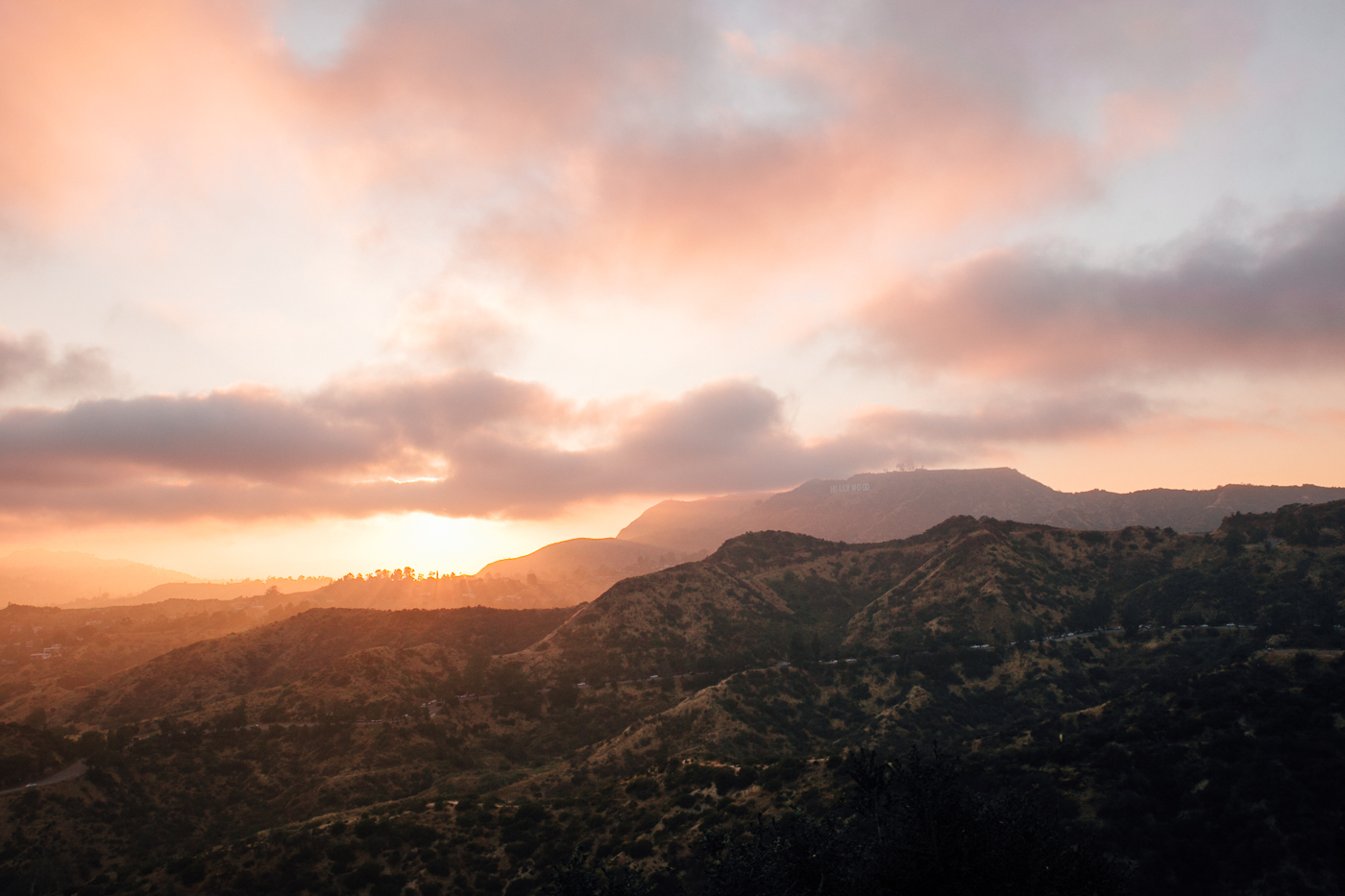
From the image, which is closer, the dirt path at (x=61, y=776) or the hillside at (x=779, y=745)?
the hillside at (x=779, y=745)

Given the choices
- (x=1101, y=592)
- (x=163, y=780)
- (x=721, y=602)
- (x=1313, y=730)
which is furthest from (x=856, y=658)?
(x=163, y=780)

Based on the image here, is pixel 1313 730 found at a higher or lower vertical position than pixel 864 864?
lower

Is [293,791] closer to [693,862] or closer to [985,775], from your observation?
[693,862]

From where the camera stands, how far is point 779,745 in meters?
115

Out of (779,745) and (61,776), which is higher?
(61,776)

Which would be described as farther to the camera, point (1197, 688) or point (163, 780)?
point (163, 780)

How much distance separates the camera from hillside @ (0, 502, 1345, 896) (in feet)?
159

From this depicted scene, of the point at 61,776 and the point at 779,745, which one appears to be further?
the point at 779,745

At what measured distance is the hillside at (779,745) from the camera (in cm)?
4859

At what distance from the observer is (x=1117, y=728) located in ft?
227

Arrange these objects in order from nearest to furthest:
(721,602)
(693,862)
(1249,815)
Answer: (1249,815) → (693,862) → (721,602)

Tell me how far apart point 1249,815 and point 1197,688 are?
30.5m

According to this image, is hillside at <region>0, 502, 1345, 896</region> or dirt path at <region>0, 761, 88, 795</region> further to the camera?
dirt path at <region>0, 761, 88, 795</region>

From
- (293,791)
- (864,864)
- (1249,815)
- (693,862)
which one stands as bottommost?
(293,791)
